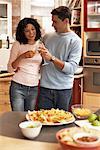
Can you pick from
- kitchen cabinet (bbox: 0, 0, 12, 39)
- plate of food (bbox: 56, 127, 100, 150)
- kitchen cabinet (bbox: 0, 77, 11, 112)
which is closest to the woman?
kitchen cabinet (bbox: 0, 77, 11, 112)

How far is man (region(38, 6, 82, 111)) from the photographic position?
255 cm

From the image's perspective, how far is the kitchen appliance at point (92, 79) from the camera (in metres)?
4.38

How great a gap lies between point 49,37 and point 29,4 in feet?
9.24

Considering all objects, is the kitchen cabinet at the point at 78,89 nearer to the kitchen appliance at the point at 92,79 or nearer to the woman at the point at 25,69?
the kitchen appliance at the point at 92,79

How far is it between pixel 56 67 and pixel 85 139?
119 cm

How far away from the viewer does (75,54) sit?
2539 mm

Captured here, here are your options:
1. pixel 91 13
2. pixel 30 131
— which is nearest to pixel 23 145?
pixel 30 131

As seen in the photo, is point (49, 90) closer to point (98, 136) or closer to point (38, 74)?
point (38, 74)

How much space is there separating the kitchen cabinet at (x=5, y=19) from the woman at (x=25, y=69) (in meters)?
2.84

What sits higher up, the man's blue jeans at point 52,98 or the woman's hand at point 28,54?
the woman's hand at point 28,54

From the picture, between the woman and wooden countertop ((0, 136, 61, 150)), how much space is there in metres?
0.97

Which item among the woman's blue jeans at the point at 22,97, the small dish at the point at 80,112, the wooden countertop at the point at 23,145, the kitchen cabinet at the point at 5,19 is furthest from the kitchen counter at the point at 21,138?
the kitchen cabinet at the point at 5,19

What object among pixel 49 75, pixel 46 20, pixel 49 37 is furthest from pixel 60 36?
pixel 46 20

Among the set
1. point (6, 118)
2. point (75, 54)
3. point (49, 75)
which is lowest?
point (6, 118)
